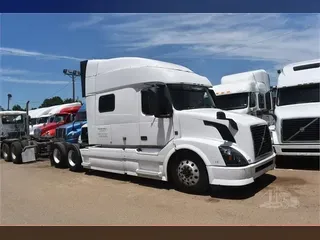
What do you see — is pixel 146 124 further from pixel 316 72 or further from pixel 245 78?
pixel 245 78

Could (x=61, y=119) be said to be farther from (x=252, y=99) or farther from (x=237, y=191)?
(x=237, y=191)

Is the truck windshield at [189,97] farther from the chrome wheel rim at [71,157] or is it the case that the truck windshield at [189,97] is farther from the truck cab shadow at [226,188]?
the chrome wheel rim at [71,157]

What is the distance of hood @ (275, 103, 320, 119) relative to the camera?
8486 millimetres

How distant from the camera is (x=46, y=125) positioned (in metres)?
19.1

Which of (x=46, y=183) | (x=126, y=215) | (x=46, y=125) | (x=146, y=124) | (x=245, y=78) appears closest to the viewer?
(x=126, y=215)

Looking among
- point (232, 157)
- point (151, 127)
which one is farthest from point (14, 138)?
point (232, 157)

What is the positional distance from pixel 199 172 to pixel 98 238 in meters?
2.70

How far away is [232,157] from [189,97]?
6.66 feet

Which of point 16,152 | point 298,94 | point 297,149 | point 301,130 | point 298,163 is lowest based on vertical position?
point 298,163

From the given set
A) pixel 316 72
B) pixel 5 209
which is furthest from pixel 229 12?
pixel 316 72

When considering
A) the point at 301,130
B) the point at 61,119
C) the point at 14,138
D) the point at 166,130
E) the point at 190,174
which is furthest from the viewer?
the point at 61,119

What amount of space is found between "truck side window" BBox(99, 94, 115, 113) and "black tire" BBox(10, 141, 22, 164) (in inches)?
252

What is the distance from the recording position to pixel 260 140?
671 cm

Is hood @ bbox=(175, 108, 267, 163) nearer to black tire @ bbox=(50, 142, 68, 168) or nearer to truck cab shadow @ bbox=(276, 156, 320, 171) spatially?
truck cab shadow @ bbox=(276, 156, 320, 171)
